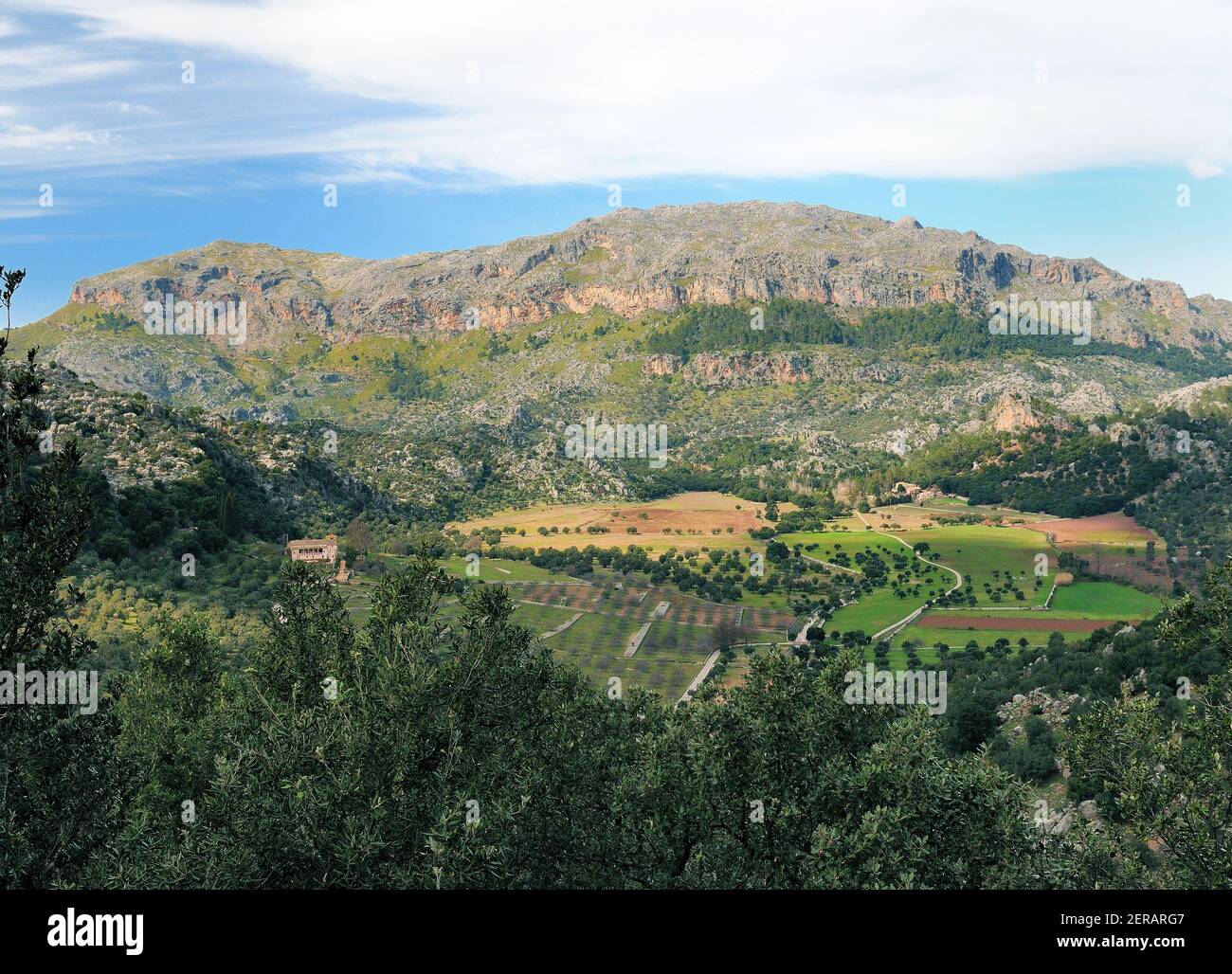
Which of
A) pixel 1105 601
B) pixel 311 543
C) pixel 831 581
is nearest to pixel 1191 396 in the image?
pixel 1105 601

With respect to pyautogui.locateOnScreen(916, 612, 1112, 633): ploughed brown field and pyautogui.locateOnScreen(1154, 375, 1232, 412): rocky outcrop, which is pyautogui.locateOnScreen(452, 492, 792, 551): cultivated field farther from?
pyautogui.locateOnScreen(1154, 375, 1232, 412): rocky outcrop

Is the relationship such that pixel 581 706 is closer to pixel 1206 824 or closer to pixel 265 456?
pixel 1206 824

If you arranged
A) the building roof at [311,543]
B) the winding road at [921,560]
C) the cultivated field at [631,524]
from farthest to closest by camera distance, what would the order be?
the cultivated field at [631,524] < the winding road at [921,560] < the building roof at [311,543]

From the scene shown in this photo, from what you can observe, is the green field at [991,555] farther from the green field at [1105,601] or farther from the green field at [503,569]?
the green field at [503,569]

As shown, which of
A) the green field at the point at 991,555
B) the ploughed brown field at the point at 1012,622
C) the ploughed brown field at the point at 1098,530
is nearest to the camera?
the ploughed brown field at the point at 1012,622

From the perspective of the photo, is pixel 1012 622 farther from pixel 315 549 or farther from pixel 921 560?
pixel 315 549

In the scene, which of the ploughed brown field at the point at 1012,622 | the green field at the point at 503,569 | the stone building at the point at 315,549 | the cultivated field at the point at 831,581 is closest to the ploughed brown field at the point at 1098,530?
the cultivated field at the point at 831,581

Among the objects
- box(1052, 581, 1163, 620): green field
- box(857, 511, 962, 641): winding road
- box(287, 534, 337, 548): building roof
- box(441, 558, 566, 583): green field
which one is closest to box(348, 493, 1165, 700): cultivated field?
box(1052, 581, 1163, 620): green field
